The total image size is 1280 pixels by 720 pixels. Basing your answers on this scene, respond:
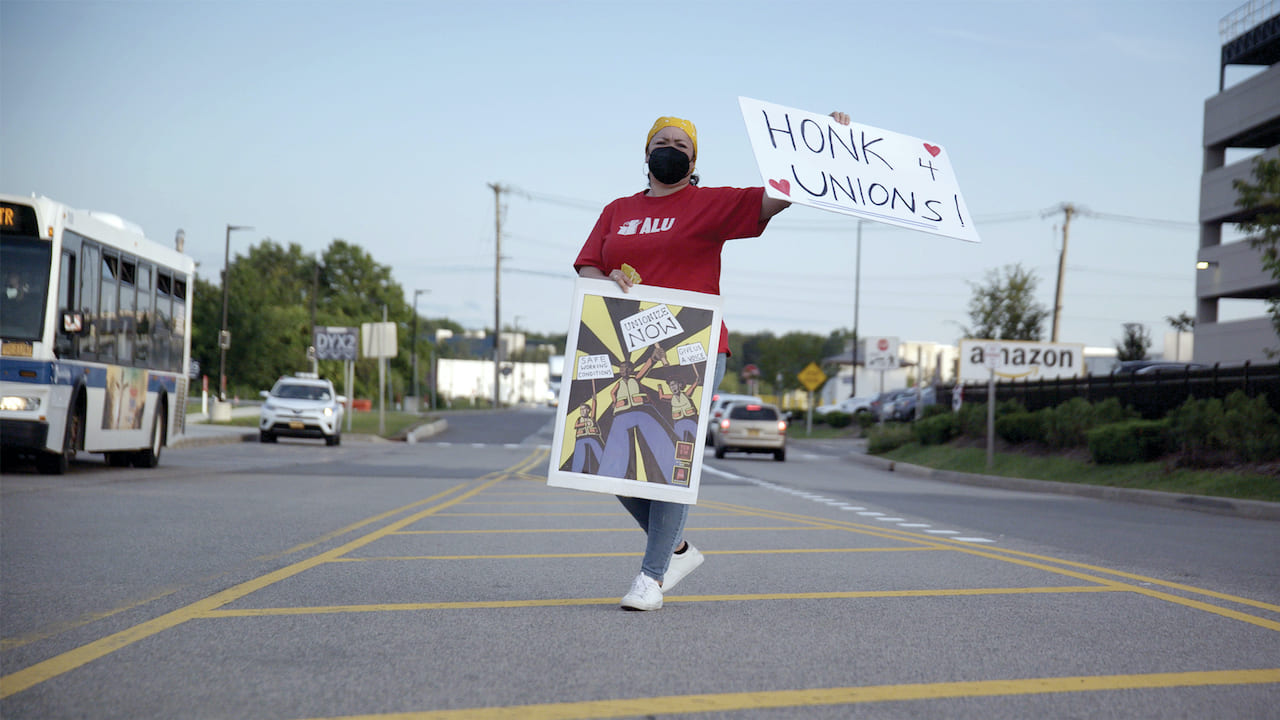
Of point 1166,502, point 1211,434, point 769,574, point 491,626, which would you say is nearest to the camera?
point 491,626

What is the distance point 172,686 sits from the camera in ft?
12.8

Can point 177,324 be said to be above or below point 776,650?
above

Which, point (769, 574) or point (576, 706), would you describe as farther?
point (769, 574)

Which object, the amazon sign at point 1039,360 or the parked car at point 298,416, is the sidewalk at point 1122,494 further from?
the parked car at point 298,416

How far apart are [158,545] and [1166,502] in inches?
501

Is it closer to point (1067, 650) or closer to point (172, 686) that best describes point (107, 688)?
point (172, 686)

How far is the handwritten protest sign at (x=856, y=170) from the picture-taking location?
548 cm

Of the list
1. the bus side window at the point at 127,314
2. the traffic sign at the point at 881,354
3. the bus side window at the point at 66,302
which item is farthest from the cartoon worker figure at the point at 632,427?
the traffic sign at the point at 881,354

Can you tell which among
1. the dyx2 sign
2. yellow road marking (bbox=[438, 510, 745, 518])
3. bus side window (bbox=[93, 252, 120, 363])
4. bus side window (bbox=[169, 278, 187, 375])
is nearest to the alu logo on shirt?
yellow road marking (bbox=[438, 510, 745, 518])

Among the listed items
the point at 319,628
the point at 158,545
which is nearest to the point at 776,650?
the point at 319,628

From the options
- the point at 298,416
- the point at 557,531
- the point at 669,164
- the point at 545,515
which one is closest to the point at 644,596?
the point at 669,164

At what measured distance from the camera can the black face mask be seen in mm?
5535

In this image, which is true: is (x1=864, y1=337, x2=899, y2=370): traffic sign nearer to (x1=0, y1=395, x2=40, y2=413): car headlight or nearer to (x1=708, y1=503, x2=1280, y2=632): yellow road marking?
(x1=708, y1=503, x2=1280, y2=632): yellow road marking

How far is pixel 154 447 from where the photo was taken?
17141mm
